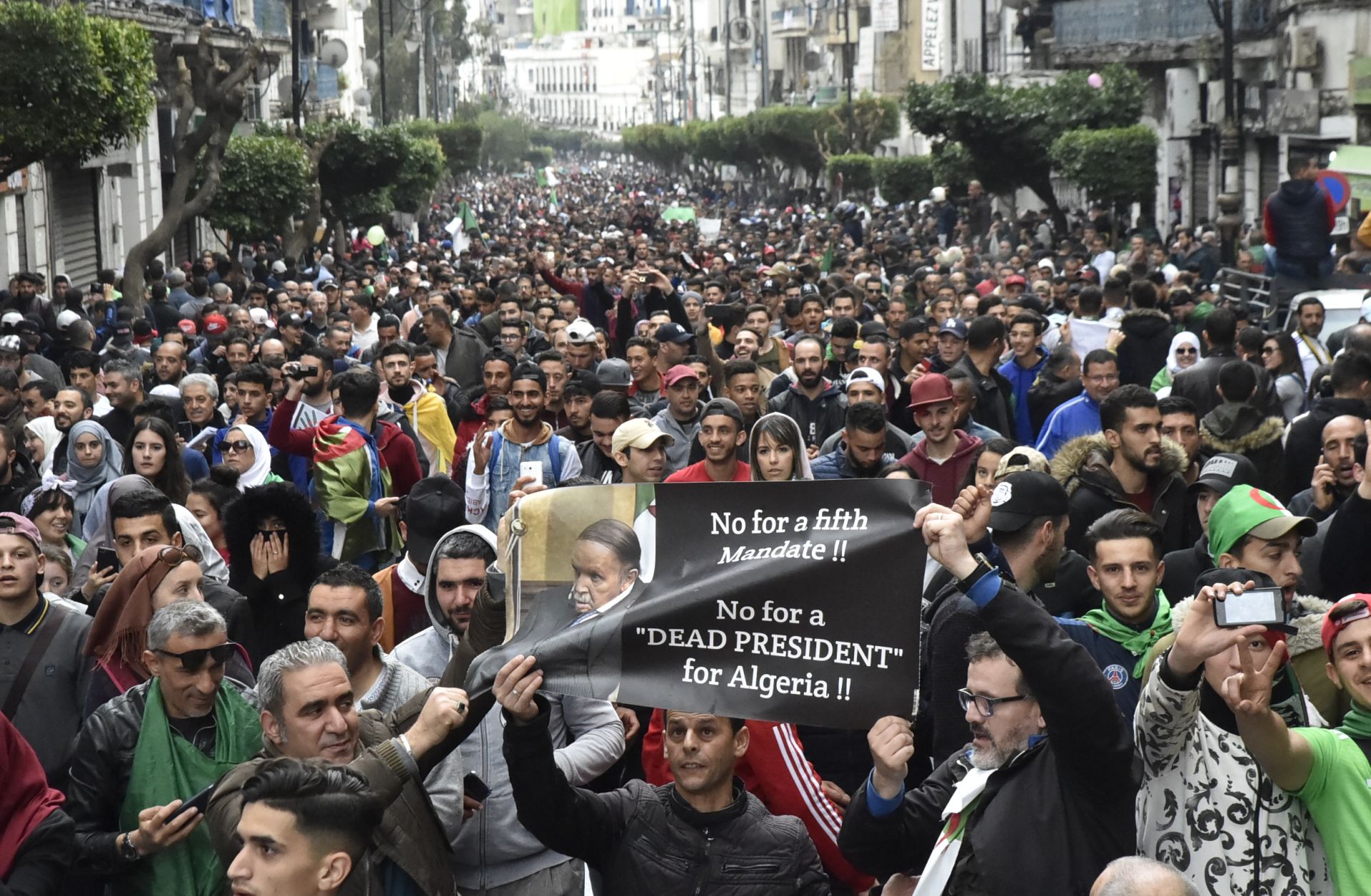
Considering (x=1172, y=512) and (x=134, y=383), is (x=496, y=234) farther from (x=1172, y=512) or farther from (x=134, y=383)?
(x=1172, y=512)

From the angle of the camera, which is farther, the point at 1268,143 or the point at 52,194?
the point at 1268,143

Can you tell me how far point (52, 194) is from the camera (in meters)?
26.9

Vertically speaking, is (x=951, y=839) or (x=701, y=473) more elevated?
(x=701, y=473)

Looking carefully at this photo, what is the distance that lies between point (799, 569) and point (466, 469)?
504 centimetres

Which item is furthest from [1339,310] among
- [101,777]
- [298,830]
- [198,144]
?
[198,144]

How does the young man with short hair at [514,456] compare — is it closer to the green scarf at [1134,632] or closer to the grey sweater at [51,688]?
the grey sweater at [51,688]

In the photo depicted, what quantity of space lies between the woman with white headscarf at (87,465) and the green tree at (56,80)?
9.01 meters

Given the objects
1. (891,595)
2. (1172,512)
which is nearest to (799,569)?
(891,595)

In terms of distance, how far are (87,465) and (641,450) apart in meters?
2.66

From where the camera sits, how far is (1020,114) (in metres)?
32.2

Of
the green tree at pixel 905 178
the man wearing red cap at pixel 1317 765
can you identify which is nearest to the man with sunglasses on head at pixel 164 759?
the man wearing red cap at pixel 1317 765

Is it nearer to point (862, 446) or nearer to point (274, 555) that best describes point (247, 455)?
point (274, 555)

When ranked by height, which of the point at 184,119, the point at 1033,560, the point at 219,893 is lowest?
the point at 219,893

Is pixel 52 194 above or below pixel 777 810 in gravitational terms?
above
